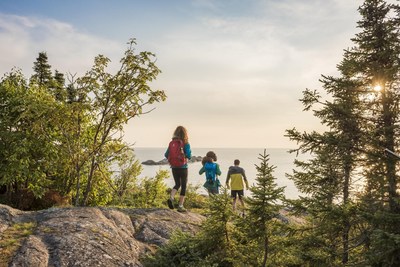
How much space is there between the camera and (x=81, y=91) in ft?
38.1

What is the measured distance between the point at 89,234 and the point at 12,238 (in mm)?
1550

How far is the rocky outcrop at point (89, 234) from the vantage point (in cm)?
631

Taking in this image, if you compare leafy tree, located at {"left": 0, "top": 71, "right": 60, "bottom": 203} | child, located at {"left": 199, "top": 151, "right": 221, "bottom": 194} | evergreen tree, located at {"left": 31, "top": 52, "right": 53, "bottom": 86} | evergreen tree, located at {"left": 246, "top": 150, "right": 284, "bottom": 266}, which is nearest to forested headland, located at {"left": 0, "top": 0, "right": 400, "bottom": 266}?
evergreen tree, located at {"left": 246, "top": 150, "right": 284, "bottom": 266}

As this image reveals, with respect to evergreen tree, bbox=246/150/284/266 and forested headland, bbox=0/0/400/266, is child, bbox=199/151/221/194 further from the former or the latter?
evergreen tree, bbox=246/150/284/266

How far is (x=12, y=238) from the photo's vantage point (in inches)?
263

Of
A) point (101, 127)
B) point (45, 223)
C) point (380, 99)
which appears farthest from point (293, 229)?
point (101, 127)

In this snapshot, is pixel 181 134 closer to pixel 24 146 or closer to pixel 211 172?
pixel 211 172

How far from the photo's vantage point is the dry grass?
19.6 ft

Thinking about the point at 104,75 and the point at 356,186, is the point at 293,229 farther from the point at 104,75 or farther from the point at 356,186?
the point at 104,75

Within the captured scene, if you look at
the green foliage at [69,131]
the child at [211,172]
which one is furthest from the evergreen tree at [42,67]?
the child at [211,172]

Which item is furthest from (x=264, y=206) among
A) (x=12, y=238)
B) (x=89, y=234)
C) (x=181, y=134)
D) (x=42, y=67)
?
(x=42, y=67)

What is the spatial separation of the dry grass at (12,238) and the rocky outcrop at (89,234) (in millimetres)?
61

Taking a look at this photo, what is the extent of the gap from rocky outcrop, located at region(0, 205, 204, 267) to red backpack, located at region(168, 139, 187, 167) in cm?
174

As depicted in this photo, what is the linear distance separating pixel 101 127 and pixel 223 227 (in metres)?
6.89
